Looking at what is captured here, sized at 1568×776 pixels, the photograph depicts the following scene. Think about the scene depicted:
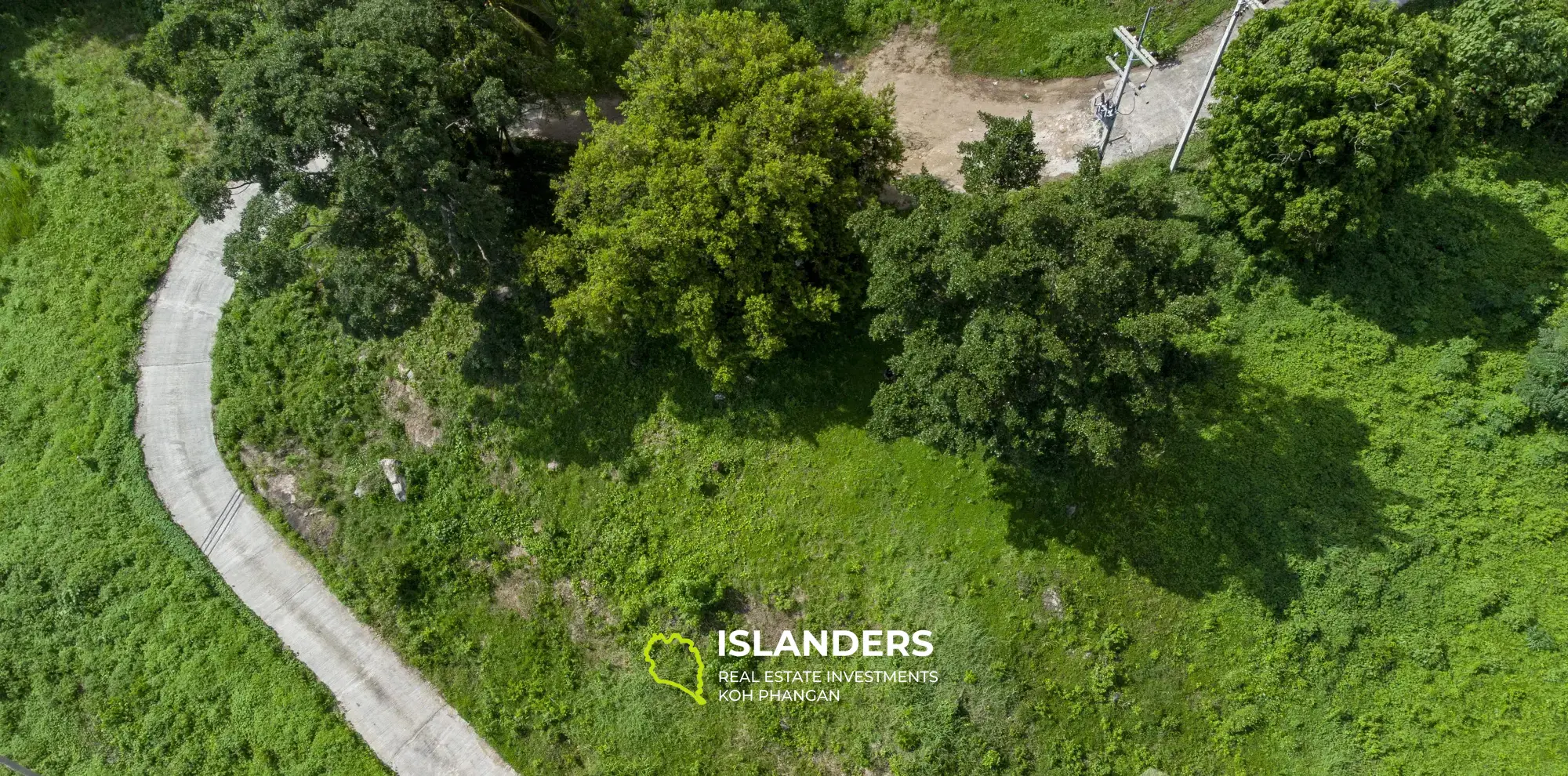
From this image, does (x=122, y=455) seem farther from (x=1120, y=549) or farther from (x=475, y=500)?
(x=1120, y=549)

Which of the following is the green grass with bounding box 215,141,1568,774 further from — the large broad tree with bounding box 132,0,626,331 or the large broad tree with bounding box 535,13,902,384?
the large broad tree with bounding box 132,0,626,331

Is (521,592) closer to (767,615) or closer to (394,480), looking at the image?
(394,480)

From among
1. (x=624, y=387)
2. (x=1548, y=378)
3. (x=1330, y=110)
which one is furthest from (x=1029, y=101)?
(x=624, y=387)

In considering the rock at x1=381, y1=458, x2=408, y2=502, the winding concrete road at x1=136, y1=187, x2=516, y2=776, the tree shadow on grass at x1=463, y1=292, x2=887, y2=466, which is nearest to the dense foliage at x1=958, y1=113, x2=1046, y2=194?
the tree shadow on grass at x1=463, y1=292, x2=887, y2=466

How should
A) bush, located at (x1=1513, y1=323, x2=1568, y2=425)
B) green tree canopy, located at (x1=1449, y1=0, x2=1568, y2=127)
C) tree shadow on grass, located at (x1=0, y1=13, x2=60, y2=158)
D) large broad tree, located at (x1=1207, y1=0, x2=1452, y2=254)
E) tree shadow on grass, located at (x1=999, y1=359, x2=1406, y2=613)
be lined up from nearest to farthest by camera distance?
1. large broad tree, located at (x1=1207, y1=0, x2=1452, y2=254)
2. bush, located at (x1=1513, y1=323, x2=1568, y2=425)
3. green tree canopy, located at (x1=1449, y1=0, x2=1568, y2=127)
4. tree shadow on grass, located at (x1=999, y1=359, x2=1406, y2=613)
5. tree shadow on grass, located at (x1=0, y1=13, x2=60, y2=158)

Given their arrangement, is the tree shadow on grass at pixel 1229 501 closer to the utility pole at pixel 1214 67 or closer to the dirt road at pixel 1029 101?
the utility pole at pixel 1214 67

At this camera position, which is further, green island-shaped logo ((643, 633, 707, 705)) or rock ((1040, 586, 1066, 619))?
green island-shaped logo ((643, 633, 707, 705))

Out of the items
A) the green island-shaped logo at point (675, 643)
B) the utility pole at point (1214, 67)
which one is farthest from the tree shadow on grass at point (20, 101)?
the utility pole at point (1214, 67)
